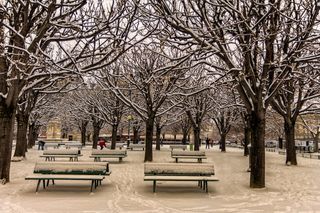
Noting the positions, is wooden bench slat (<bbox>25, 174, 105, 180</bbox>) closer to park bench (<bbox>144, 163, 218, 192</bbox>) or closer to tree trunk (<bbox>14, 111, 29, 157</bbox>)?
park bench (<bbox>144, 163, 218, 192</bbox>)

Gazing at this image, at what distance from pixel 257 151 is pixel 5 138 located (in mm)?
8234

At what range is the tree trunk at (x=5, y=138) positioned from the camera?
35.3ft

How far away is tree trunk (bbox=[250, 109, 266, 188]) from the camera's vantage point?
10.5 m

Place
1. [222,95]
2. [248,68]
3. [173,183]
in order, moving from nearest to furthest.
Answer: [248,68]
[173,183]
[222,95]

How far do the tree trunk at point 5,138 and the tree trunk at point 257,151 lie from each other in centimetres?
793

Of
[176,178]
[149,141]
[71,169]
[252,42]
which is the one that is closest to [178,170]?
[176,178]

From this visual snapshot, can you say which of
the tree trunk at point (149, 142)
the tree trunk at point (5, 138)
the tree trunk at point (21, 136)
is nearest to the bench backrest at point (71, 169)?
the tree trunk at point (5, 138)

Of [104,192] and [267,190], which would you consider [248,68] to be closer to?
[267,190]

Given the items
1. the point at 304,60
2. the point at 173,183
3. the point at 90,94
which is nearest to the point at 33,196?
the point at 173,183

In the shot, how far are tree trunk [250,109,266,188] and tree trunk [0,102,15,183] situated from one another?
7.93 m

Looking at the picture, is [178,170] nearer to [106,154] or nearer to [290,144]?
[106,154]

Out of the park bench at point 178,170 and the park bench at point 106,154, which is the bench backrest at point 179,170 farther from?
the park bench at point 106,154

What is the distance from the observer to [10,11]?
11961 mm

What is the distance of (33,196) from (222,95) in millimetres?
22495
